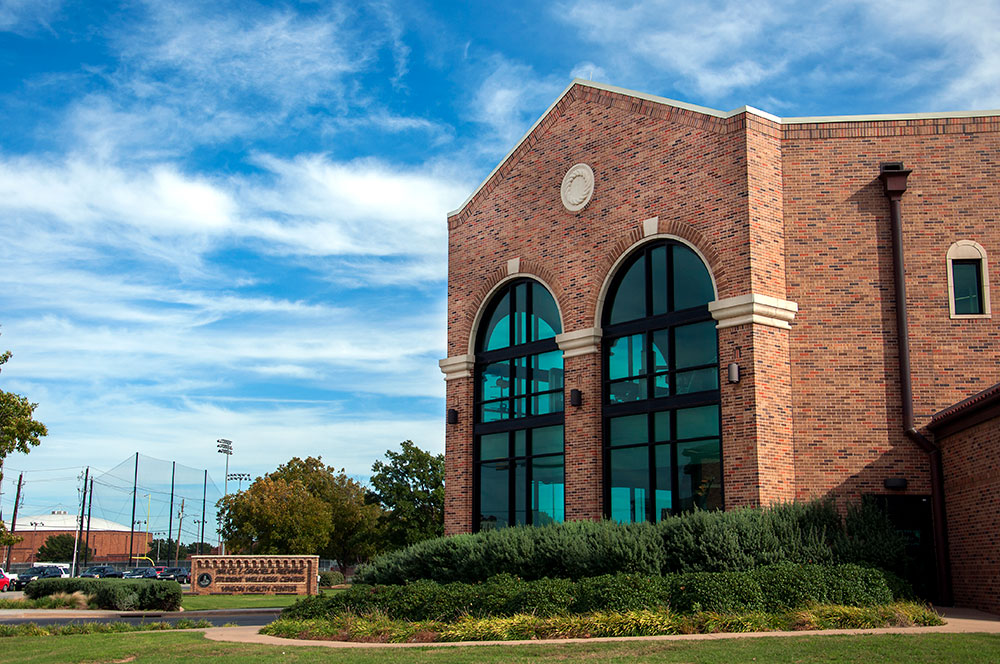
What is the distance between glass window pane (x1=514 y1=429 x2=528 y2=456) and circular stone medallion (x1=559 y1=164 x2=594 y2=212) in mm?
6231

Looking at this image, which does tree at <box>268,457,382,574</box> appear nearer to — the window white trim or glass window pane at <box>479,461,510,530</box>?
glass window pane at <box>479,461,510,530</box>

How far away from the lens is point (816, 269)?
2172cm

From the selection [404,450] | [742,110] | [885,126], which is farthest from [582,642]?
[404,450]

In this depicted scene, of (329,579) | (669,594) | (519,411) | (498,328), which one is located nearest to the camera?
(669,594)

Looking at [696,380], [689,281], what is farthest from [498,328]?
[696,380]

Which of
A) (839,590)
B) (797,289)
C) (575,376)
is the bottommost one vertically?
(839,590)

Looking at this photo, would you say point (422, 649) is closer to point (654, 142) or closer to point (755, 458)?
point (755, 458)

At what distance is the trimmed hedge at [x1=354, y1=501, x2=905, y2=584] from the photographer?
17.9m

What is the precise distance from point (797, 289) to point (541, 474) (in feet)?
27.3

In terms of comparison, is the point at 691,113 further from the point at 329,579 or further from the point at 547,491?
the point at 329,579

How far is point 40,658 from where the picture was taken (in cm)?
1527

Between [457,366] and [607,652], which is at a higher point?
[457,366]

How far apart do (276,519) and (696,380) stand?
37562mm

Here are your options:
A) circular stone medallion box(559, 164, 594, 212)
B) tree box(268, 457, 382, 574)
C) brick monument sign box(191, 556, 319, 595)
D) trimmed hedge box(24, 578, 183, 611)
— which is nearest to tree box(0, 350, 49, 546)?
trimmed hedge box(24, 578, 183, 611)
